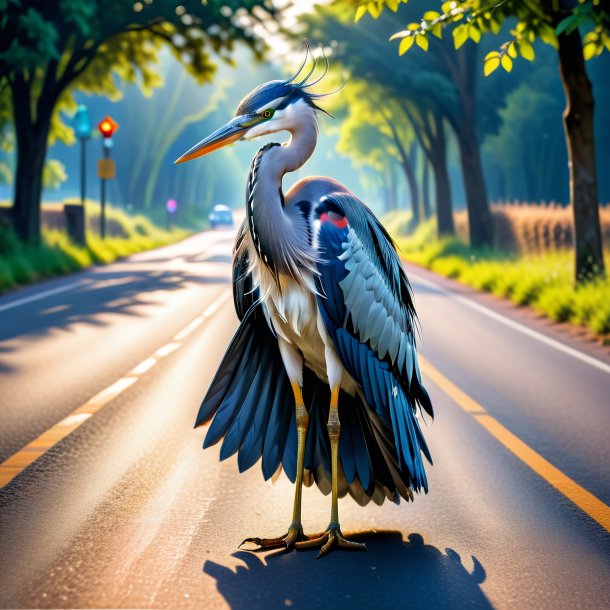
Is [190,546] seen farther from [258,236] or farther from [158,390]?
[158,390]

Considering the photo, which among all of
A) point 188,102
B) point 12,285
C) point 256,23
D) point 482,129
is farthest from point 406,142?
point 12,285

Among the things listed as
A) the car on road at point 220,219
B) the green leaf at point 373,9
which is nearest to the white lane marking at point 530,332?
the green leaf at point 373,9

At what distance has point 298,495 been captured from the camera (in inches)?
164

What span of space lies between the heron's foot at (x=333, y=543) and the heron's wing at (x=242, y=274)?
3.23 ft

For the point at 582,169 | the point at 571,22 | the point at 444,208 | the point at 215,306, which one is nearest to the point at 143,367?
the point at 571,22

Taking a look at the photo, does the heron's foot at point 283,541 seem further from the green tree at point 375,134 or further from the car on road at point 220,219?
the car on road at point 220,219

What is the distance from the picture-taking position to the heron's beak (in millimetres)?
3661

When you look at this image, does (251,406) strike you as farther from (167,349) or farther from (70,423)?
(167,349)

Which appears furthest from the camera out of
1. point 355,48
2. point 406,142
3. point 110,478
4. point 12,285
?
point 406,142

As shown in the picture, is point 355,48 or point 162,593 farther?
point 355,48

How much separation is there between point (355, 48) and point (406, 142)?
20.5 meters

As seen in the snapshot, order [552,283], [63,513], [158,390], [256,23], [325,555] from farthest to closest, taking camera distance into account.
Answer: [256,23] → [552,283] → [158,390] → [63,513] → [325,555]

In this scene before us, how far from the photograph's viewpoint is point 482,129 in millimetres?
38250

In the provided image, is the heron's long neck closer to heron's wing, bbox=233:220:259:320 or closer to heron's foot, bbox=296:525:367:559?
heron's wing, bbox=233:220:259:320
